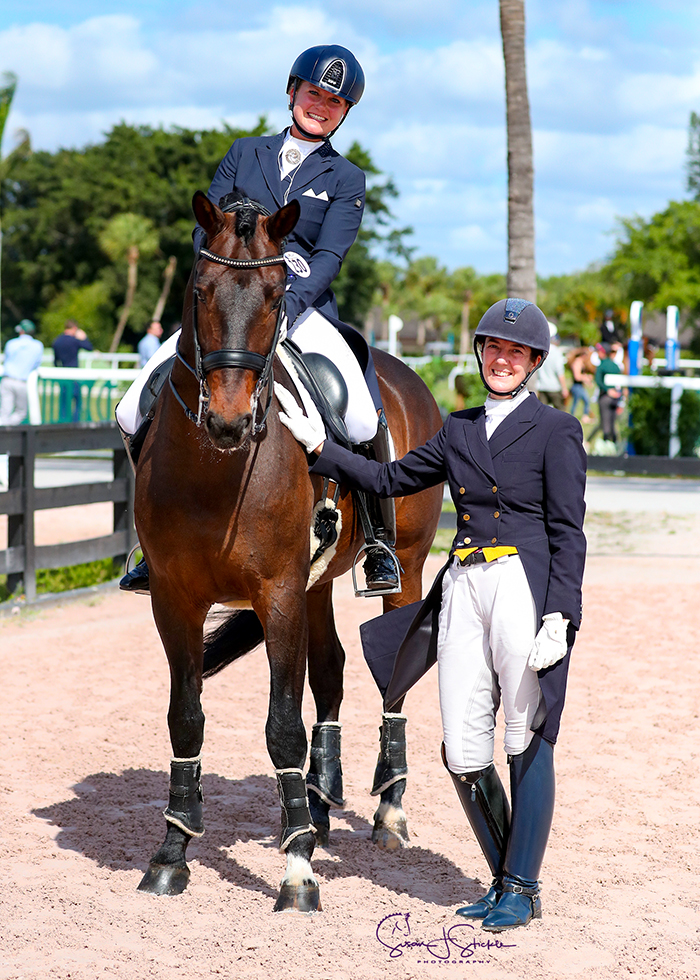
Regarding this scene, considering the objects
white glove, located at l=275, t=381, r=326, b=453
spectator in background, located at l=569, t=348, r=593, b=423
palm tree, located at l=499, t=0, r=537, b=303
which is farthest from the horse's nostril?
spectator in background, located at l=569, t=348, r=593, b=423

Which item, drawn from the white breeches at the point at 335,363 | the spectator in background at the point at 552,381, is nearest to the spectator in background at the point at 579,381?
the spectator in background at the point at 552,381

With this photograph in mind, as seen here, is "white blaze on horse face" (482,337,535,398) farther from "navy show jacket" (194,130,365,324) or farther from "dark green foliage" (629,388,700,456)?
"dark green foliage" (629,388,700,456)

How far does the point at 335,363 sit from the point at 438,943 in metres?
Answer: 2.38

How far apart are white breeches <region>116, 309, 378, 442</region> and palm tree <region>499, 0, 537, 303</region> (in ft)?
30.9

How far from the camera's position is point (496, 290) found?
415 ft

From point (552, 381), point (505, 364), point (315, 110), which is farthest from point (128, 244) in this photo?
point (505, 364)

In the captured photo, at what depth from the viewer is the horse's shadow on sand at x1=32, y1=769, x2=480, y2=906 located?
4.66 meters

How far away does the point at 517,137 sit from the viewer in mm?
14156

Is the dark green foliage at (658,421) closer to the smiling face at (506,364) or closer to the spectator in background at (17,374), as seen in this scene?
the spectator in background at (17,374)

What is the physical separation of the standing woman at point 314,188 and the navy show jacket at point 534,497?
916mm

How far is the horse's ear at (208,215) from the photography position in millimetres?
3928

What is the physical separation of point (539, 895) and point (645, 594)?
7.01m

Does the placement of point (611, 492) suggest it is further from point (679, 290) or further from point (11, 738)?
point (679, 290)

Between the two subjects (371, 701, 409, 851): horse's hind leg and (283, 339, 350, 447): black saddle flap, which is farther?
(371, 701, 409, 851): horse's hind leg
